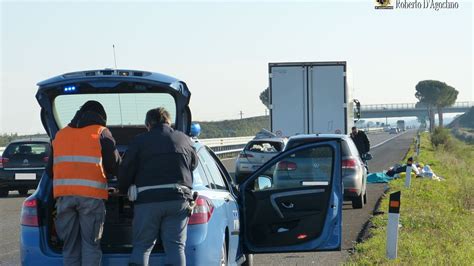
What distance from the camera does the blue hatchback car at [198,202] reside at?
22.9 feet

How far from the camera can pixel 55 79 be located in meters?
7.43

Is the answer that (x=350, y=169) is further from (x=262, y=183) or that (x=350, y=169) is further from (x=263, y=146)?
(x=263, y=146)

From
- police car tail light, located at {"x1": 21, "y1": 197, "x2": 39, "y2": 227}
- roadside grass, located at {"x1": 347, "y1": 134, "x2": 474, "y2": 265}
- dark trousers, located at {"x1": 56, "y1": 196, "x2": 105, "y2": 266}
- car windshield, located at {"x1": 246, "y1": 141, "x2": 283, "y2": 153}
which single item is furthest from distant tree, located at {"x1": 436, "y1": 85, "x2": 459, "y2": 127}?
dark trousers, located at {"x1": 56, "y1": 196, "x2": 105, "y2": 266}

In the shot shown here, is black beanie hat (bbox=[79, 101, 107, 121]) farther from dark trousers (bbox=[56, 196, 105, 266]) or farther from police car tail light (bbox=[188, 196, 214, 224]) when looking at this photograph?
police car tail light (bbox=[188, 196, 214, 224])

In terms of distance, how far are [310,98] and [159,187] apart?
701 inches

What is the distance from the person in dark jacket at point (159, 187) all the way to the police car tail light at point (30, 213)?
2.63ft

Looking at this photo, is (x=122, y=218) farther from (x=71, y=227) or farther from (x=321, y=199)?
(x=321, y=199)

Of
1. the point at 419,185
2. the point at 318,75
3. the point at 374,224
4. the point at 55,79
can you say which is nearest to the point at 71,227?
the point at 55,79

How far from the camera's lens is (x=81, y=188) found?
679 cm

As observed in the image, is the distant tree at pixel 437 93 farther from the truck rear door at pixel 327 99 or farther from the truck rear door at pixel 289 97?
the truck rear door at pixel 327 99

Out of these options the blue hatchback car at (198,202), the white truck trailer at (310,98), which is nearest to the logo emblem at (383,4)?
the white truck trailer at (310,98)

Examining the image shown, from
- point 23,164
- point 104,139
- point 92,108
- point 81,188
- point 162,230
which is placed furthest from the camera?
point 23,164

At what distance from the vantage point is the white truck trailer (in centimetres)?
2388

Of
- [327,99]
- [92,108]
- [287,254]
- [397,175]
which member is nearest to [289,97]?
[327,99]
